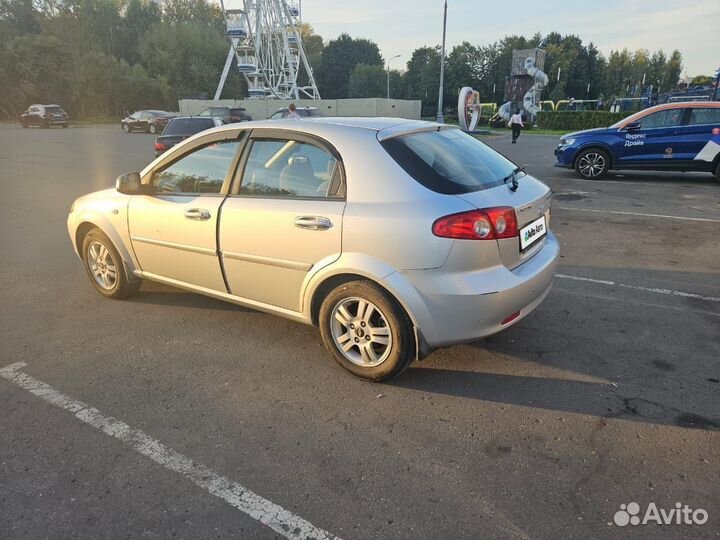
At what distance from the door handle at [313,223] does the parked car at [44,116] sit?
40473 millimetres

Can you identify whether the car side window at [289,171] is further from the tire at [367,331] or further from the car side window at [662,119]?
the car side window at [662,119]

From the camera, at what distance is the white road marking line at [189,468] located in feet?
7.30

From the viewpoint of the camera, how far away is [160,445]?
2.77 m

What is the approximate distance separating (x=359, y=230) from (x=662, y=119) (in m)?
10.3

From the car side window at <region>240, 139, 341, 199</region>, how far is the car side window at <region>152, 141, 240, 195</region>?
0.25 meters

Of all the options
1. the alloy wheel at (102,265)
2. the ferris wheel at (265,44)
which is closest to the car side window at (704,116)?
the alloy wheel at (102,265)

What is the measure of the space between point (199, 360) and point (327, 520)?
1.81 m

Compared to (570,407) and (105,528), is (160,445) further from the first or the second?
(570,407)

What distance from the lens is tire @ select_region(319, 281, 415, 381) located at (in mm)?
3143

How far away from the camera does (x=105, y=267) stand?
188 inches

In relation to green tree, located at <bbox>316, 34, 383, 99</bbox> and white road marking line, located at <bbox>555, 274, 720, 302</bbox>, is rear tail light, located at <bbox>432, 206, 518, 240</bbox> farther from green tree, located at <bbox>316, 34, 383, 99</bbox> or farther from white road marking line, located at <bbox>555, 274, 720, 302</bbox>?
green tree, located at <bbox>316, 34, 383, 99</bbox>

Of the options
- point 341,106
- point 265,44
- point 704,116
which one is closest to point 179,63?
point 265,44

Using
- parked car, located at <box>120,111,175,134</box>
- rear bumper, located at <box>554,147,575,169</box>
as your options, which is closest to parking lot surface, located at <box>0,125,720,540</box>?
rear bumper, located at <box>554,147,575,169</box>

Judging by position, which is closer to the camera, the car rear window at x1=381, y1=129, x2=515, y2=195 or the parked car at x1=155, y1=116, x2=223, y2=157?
the car rear window at x1=381, y1=129, x2=515, y2=195
